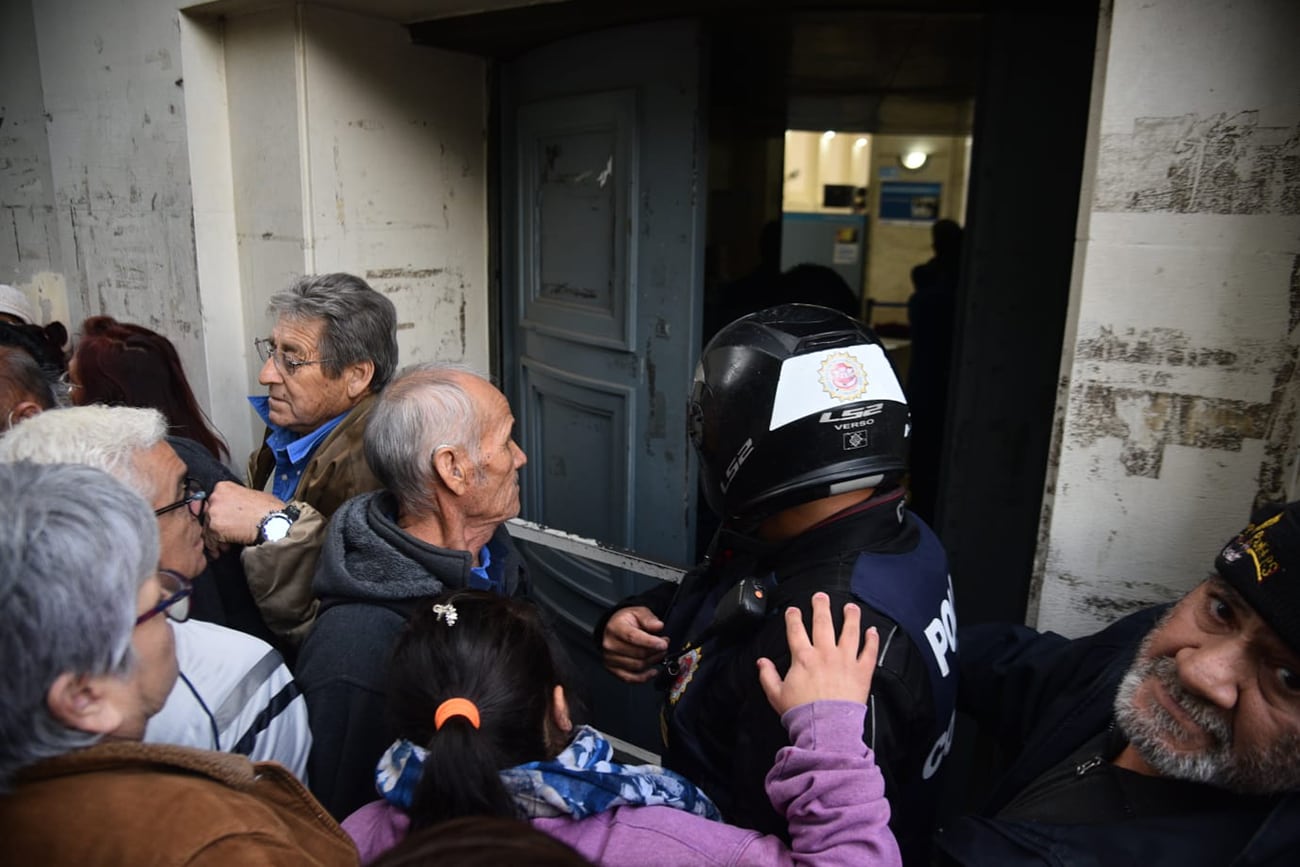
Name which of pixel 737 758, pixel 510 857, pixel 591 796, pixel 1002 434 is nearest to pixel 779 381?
pixel 737 758

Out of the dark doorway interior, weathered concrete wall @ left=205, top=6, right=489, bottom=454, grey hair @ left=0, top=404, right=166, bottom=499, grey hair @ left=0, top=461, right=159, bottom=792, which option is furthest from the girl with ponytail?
weathered concrete wall @ left=205, top=6, right=489, bottom=454

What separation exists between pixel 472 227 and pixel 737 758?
2897 millimetres

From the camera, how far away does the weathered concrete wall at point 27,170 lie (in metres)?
4.21

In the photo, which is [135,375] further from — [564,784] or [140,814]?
[564,784]

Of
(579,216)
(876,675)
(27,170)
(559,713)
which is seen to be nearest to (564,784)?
(559,713)

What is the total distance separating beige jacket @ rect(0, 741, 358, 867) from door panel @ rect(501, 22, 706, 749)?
2174mm

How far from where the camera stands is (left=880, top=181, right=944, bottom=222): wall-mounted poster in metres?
10.8

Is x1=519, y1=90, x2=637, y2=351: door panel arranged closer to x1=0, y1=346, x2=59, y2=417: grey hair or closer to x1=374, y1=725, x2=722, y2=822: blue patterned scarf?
x1=0, y1=346, x2=59, y2=417: grey hair

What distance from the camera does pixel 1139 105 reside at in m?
1.66

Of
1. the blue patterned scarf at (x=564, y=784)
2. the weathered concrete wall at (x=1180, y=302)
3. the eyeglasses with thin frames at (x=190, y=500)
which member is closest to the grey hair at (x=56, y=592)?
the blue patterned scarf at (x=564, y=784)

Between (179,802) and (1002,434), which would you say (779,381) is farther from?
(1002,434)

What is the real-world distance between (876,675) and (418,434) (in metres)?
1.00

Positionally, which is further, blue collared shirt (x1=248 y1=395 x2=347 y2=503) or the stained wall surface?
the stained wall surface

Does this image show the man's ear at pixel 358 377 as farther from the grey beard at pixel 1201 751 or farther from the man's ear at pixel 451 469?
the grey beard at pixel 1201 751
